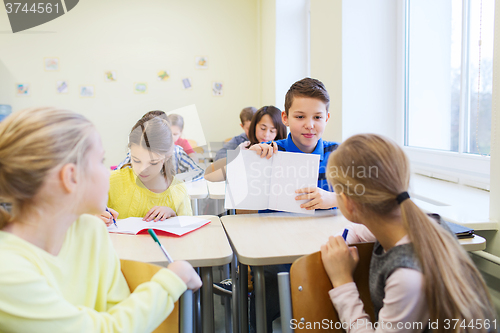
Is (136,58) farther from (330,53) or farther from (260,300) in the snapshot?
(260,300)

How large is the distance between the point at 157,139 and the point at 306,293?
3.31 ft

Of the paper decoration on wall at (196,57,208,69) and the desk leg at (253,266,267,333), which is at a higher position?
the paper decoration on wall at (196,57,208,69)

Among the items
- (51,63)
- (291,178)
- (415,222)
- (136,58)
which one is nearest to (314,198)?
(291,178)

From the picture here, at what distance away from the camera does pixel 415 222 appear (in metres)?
0.76

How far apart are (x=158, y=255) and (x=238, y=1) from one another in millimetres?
4603

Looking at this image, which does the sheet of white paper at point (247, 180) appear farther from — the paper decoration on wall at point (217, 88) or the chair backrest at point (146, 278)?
the paper decoration on wall at point (217, 88)

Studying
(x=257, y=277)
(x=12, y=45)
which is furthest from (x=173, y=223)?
(x=12, y=45)

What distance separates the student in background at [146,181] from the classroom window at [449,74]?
56.4 inches

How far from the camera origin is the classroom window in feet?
5.80

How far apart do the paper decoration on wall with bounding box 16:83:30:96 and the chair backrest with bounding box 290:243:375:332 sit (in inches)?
195

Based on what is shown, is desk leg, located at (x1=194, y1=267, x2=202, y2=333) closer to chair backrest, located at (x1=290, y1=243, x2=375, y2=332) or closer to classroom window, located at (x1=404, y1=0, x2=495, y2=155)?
chair backrest, located at (x1=290, y1=243, x2=375, y2=332)

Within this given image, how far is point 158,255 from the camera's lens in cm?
106

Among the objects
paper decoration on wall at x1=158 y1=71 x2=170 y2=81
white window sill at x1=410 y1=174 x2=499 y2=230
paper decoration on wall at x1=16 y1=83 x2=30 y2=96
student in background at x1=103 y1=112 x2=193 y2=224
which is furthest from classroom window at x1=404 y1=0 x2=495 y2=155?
paper decoration on wall at x1=16 y1=83 x2=30 y2=96

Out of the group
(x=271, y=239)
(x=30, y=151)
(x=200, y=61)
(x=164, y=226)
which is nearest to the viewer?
(x=30, y=151)
